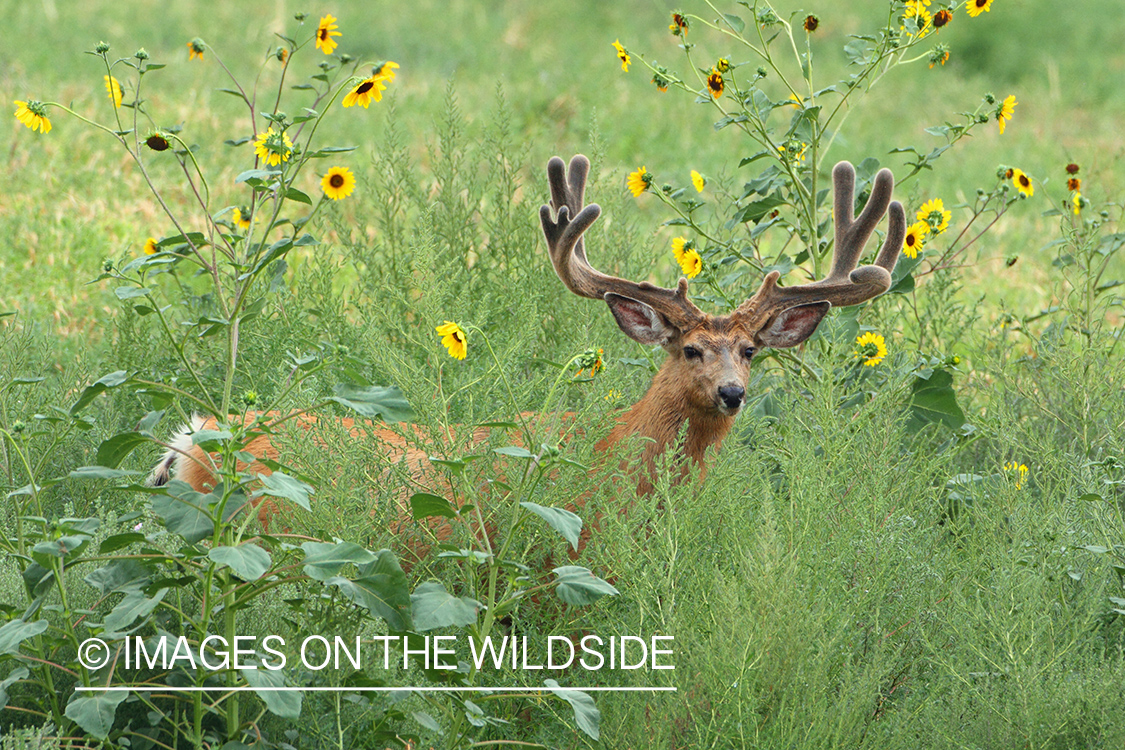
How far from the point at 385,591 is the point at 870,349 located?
7.57 ft

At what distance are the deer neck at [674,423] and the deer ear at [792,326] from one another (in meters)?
0.30

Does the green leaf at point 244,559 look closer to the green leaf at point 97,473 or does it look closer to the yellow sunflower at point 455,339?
the green leaf at point 97,473

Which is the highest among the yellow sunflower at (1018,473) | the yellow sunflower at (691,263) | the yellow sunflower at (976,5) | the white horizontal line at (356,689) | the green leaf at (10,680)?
the yellow sunflower at (976,5)

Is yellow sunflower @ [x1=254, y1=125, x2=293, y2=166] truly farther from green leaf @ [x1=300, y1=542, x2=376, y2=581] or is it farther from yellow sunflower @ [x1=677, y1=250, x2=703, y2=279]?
yellow sunflower @ [x1=677, y1=250, x2=703, y2=279]

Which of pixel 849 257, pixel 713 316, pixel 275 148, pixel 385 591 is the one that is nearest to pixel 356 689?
pixel 385 591

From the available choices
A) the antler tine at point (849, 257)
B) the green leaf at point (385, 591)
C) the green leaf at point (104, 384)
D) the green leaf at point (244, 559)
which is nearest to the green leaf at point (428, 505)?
the green leaf at point (385, 591)

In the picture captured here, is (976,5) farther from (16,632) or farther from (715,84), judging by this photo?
(16,632)

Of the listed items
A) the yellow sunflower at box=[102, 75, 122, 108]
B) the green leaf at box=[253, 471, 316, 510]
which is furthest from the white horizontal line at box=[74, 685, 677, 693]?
the yellow sunflower at box=[102, 75, 122, 108]

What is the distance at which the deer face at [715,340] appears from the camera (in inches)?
150

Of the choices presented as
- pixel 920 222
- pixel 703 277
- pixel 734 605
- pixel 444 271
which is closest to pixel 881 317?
pixel 920 222

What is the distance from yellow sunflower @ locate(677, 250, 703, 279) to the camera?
14.3 feet

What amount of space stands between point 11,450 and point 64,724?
5.30ft

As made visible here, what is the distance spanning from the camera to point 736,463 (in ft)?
10.8

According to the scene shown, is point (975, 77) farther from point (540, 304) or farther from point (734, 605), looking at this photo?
point (734, 605)
